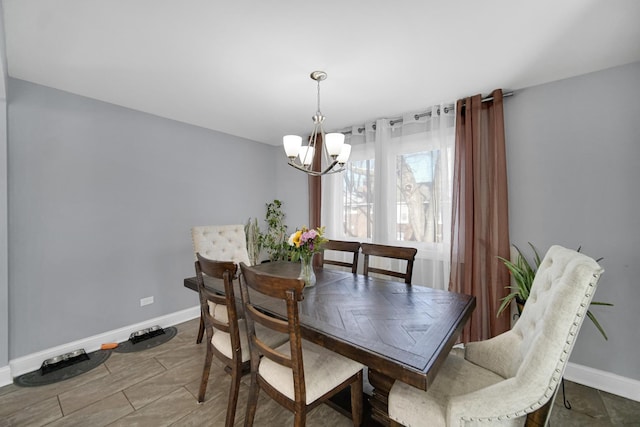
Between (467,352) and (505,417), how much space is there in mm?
566

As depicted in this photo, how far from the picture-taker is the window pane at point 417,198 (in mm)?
2760

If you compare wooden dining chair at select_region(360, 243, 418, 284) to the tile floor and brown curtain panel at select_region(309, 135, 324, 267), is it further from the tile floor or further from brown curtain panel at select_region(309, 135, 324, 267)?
brown curtain panel at select_region(309, 135, 324, 267)

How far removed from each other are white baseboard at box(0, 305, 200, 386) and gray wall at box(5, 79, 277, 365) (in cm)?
5

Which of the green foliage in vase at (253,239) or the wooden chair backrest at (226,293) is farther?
the green foliage in vase at (253,239)

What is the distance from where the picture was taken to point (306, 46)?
173 centimetres

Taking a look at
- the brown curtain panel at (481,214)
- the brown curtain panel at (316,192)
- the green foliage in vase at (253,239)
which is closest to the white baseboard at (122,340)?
the brown curtain panel at (481,214)

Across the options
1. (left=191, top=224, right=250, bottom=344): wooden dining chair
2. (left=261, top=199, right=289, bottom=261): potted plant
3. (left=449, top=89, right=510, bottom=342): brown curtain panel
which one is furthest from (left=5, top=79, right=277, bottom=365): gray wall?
(left=449, top=89, right=510, bottom=342): brown curtain panel

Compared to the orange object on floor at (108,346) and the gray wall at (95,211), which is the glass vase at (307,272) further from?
the orange object on floor at (108,346)

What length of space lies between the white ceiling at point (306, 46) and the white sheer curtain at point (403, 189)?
440mm

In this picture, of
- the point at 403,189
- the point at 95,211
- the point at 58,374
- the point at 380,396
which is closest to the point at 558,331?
the point at 380,396

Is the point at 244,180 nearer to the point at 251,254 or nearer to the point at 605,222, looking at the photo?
the point at 251,254

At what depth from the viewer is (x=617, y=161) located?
77.4 inches

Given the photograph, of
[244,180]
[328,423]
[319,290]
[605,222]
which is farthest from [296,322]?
[244,180]

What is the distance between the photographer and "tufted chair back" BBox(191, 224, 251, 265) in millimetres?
2562
